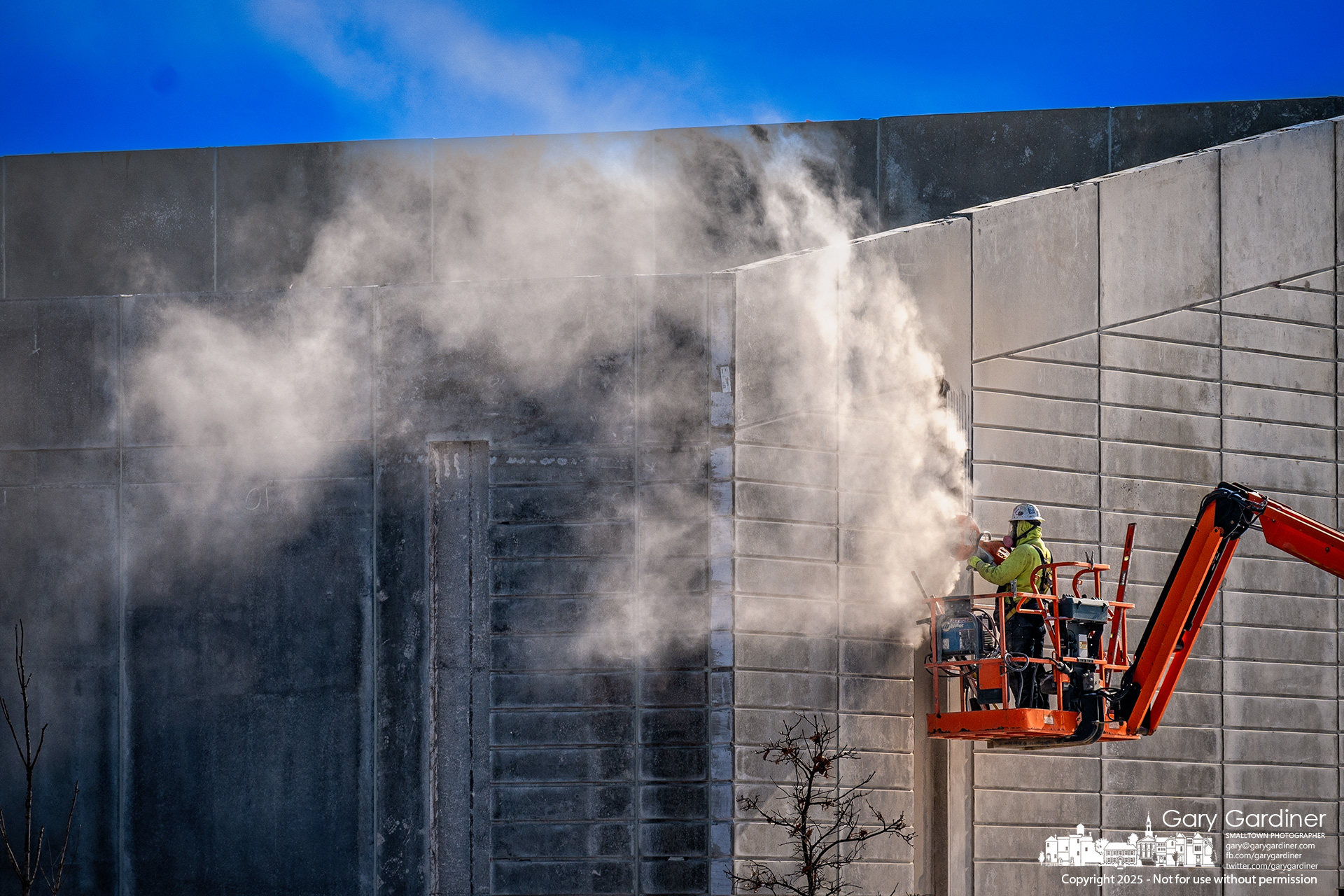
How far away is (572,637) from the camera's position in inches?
388

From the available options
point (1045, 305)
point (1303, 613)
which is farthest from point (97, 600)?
point (1303, 613)

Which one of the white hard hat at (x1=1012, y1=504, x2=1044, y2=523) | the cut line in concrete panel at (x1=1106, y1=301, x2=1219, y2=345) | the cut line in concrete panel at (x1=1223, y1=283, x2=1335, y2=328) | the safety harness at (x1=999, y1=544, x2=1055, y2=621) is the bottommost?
the safety harness at (x1=999, y1=544, x2=1055, y2=621)

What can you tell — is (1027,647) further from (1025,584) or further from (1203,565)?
(1203,565)

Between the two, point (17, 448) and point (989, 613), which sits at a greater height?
point (17, 448)

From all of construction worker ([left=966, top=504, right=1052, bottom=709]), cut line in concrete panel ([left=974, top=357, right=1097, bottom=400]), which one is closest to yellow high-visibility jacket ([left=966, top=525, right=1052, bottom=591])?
construction worker ([left=966, top=504, right=1052, bottom=709])

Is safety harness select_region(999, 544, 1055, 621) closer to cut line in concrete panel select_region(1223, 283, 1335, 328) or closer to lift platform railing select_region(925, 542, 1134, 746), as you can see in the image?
lift platform railing select_region(925, 542, 1134, 746)

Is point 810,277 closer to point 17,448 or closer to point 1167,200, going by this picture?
point 1167,200

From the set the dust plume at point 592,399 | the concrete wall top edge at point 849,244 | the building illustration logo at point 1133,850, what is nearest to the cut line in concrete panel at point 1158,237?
the concrete wall top edge at point 849,244

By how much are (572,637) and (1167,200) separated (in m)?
7.65

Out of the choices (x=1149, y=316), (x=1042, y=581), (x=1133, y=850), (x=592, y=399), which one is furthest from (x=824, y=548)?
(x=1149, y=316)

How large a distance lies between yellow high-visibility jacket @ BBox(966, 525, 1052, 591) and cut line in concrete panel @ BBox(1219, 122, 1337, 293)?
4853 millimetres

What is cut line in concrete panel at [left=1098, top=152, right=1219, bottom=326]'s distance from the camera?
12.5 meters

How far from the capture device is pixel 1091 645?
1021 centimetres

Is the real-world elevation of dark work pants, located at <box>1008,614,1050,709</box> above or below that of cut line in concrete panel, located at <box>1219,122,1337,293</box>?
below
